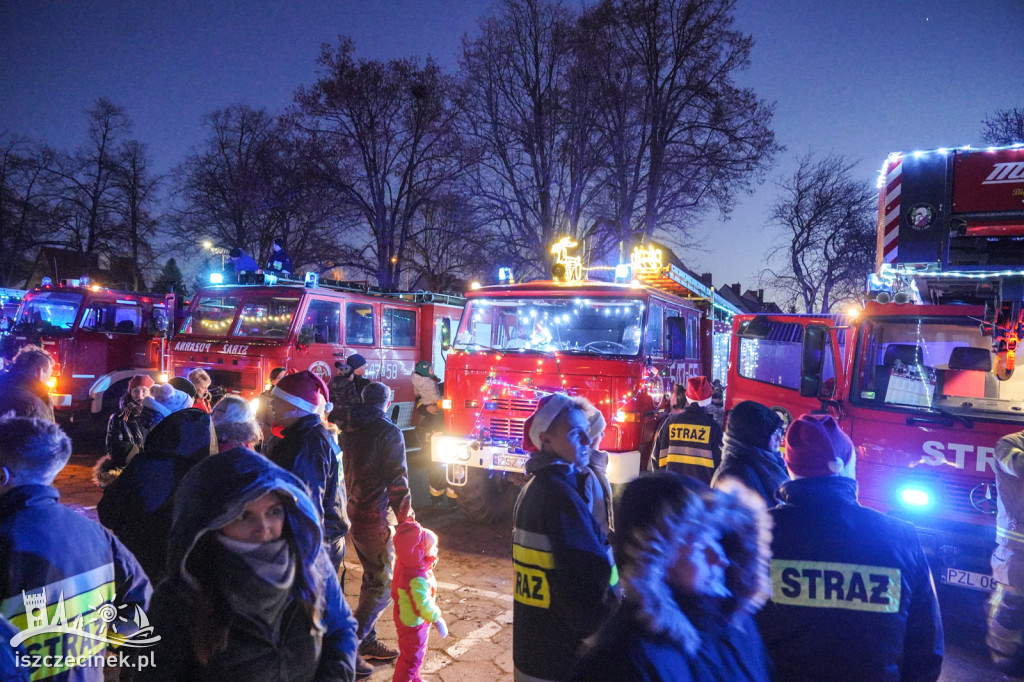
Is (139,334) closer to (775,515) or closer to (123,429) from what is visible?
(123,429)

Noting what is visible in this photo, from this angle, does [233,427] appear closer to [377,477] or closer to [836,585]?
[377,477]

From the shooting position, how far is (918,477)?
4445mm

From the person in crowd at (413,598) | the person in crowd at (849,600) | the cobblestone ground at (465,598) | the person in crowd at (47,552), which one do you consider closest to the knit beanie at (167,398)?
the cobblestone ground at (465,598)

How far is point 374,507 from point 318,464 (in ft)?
2.72

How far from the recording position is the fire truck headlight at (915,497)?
4.37 meters

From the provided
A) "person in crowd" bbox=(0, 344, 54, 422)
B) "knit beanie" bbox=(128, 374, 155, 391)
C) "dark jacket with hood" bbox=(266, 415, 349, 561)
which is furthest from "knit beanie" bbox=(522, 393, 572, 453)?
"knit beanie" bbox=(128, 374, 155, 391)

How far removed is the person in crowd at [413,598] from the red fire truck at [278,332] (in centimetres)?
495

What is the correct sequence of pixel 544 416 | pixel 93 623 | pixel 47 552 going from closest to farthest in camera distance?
pixel 47 552
pixel 93 623
pixel 544 416

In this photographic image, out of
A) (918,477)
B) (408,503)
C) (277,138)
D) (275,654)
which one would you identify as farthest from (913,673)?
(277,138)

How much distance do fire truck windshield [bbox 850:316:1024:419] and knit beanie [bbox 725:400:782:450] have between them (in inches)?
70.5

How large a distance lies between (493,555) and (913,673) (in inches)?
182

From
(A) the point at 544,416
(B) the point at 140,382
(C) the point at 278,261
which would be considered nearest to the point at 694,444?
(A) the point at 544,416

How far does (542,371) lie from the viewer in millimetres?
6430

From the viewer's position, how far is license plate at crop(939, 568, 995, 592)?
13.4ft
